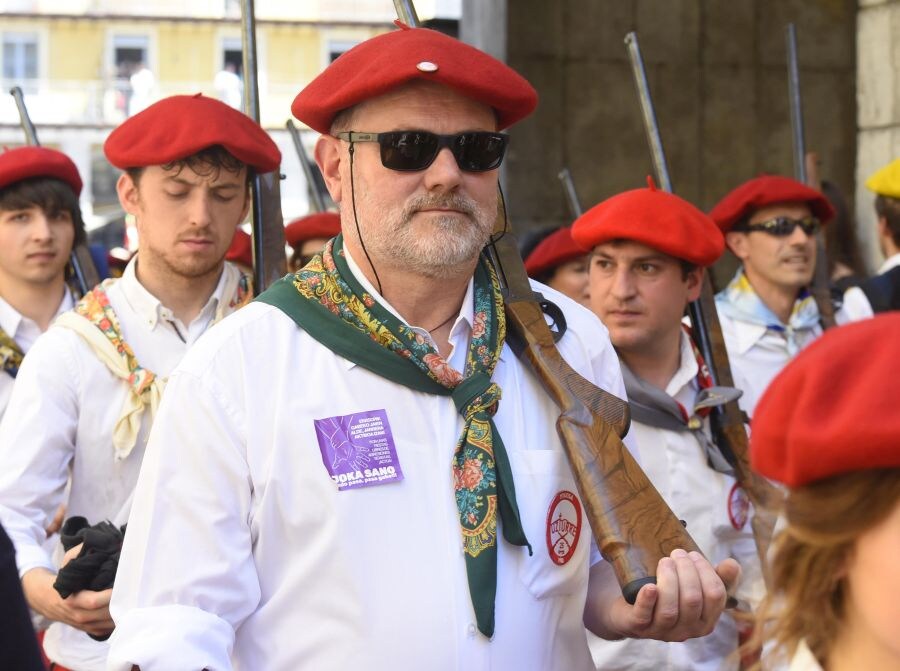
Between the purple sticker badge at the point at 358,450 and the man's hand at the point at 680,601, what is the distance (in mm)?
515

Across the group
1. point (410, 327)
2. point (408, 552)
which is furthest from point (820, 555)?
point (410, 327)

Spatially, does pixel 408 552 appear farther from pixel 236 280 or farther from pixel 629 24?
pixel 629 24

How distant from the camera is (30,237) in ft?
19.0

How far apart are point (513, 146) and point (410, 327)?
6111 millimetres

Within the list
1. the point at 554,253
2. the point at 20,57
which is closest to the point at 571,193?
the point at 554,253

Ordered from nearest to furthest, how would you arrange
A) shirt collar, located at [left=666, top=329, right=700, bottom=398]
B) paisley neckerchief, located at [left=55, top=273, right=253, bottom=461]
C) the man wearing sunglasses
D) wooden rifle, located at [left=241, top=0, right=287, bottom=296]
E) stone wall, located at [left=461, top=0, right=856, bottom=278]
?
paisley neckerchief, located at [left=55, top=273, right=253, bottom=461]
shirt collar, located at [left=666, top=329, right=700, bottom=398]
wooden rifle, located at [left=241, top=0, right=287, bottom=296]
the man wearing sunglasses
stone wall, located at [left=461, top=0, right=856, bottom=278]

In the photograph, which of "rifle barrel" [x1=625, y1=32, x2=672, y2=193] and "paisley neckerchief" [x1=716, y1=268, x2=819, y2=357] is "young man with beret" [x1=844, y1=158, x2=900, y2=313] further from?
"rifle barrel" [x1=625, y1=32, x2=672, y2=193]

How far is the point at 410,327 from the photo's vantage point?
10.6ft

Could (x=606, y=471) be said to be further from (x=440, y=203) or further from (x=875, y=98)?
(x=875, y=98)

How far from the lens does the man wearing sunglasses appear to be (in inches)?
254

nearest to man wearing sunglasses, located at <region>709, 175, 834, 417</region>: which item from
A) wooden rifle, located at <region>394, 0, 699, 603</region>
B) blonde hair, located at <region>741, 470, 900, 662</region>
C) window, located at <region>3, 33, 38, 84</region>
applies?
wooden rifle, located at <region>394, 0, 699, 603</region>

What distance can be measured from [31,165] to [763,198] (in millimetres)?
2944

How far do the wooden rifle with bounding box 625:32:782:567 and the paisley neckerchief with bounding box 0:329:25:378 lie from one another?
93.4 inches

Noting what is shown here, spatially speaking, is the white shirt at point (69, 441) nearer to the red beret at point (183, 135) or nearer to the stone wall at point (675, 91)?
the red beret at point (183, 135)
